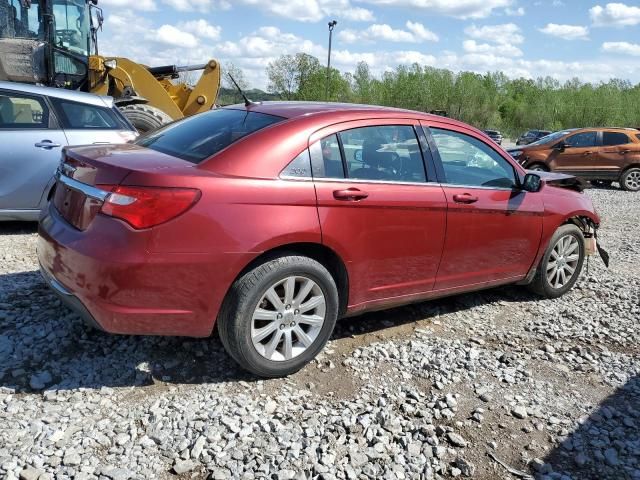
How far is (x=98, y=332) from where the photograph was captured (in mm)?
3877

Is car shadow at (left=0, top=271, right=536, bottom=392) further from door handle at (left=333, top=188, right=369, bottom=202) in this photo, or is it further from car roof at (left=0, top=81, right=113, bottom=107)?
car roof at (left=0, top=81, right=113, bottom=107)

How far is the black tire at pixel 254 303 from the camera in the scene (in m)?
3.21

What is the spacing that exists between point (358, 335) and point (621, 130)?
14.5 metres

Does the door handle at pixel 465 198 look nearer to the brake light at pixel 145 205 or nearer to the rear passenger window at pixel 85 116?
the brake light at pixel 145 205

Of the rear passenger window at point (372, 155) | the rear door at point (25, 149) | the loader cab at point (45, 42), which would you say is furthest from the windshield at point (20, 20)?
the rear passenger window at point (372, 155)

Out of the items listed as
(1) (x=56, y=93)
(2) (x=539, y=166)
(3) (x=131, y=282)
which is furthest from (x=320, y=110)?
(2) (x=539, y=166)

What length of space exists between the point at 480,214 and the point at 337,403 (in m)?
1.87

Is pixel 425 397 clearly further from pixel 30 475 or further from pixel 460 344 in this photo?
pixel 30 475

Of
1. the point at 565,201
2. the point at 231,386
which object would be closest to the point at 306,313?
the point at 231,386

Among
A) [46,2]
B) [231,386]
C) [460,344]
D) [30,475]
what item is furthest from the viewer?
[46,2]

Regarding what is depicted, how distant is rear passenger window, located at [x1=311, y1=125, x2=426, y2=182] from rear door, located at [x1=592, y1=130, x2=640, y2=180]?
1346 cm

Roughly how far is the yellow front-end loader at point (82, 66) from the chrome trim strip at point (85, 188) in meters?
6.58

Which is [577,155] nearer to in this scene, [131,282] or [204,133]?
[204,133]

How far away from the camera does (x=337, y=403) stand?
3299mm
